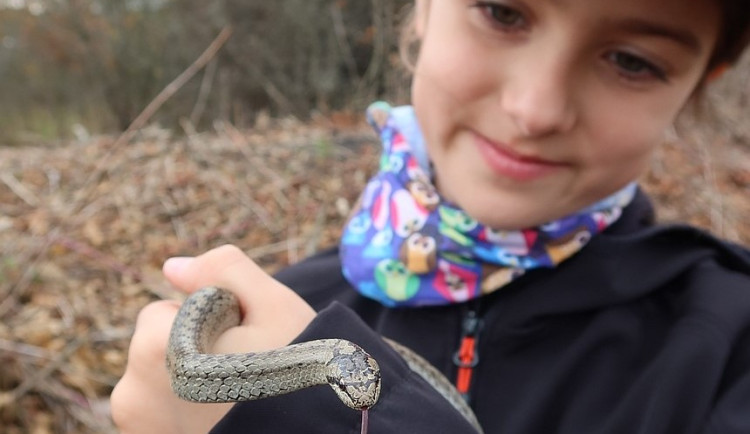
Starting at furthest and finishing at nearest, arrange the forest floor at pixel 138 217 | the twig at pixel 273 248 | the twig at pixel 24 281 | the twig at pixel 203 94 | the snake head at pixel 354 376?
the twig at pixel 203 94 → the twig at pixel 273 248 → the twig at pixel 24 281 → the forest floor at pixel 138 217 → the snake head at pixel 354 376

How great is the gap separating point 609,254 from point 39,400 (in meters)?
3.62

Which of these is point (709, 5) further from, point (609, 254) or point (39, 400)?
point (39, 400)

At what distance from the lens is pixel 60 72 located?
65.2 feet

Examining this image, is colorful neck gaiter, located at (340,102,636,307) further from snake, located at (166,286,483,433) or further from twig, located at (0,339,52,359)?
twig, located at (0,339,52,359)

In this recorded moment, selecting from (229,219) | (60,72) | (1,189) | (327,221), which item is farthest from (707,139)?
(60,72)

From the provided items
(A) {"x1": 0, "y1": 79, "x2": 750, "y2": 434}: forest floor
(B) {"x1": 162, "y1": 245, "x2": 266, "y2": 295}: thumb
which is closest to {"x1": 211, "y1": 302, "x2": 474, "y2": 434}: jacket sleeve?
(B) {"x1": 162, "y1": 245, "x2": 266, "y2": 295}: thumb

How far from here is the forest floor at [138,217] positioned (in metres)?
3.93

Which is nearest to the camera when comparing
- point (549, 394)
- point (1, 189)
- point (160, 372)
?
point (160, 372)

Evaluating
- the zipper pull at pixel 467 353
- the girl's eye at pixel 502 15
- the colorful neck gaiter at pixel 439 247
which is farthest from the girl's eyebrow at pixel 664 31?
the zipper pull at pixel 467 353

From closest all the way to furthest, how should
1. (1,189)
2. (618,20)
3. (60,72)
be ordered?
(618,20)
(1,189)
(60,72)

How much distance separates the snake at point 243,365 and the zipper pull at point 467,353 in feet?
1.37

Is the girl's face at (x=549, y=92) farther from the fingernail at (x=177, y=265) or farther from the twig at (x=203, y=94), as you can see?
the twig at (x=203, y=94)

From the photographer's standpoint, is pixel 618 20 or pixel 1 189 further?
pixel 1 189

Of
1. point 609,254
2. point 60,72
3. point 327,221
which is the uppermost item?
point 609,254
